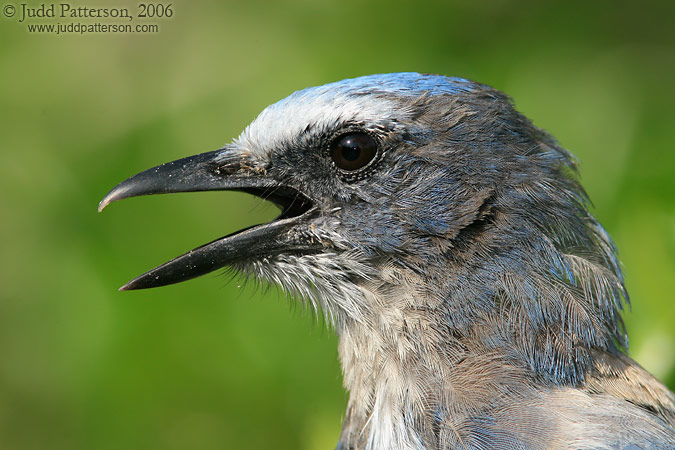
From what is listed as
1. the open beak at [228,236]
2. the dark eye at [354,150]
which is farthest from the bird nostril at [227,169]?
the dark eye at [354,150]

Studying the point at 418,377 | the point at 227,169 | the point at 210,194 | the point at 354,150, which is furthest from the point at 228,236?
the point at 210,194

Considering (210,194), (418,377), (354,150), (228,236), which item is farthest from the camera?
(210,194)

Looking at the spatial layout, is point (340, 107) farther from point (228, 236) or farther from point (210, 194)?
point (210, 194)

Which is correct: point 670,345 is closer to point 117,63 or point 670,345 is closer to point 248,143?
point 248,143

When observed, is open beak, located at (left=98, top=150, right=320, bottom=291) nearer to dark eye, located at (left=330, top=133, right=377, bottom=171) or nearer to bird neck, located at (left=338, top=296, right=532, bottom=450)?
dark eye, located at (left=330, top=133, right=377, bottom=171)

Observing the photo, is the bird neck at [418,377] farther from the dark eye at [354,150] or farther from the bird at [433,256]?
the dark eye at [354,150]

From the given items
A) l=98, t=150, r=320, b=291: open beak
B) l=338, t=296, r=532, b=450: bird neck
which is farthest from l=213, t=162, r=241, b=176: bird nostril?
l=338, t=296, r=532, b=450: bird neck

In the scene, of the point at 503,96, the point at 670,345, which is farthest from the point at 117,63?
the point at 670,345
